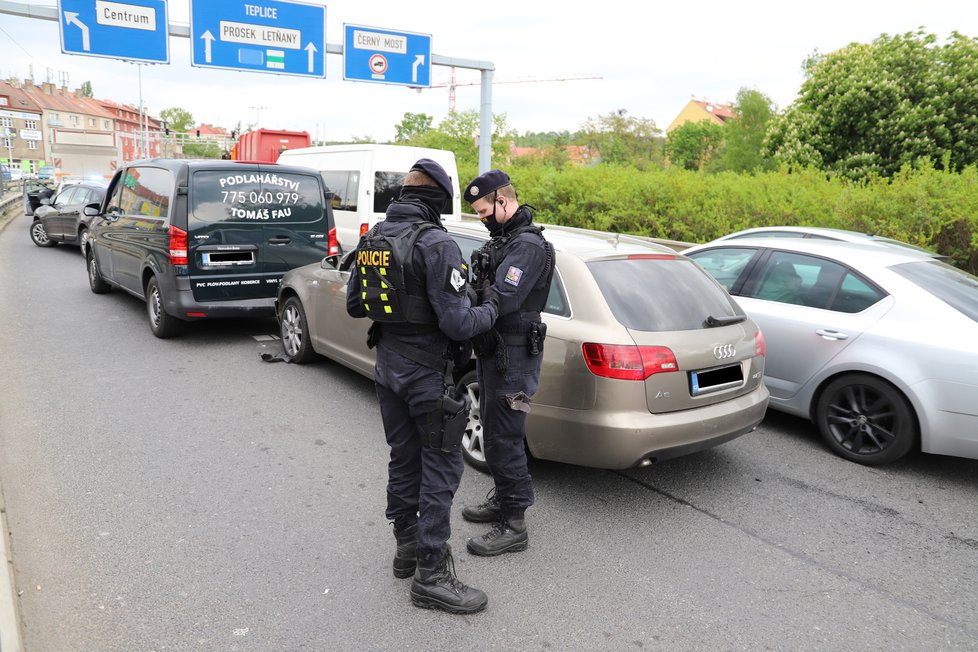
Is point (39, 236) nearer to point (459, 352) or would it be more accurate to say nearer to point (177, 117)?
point (459, 352)

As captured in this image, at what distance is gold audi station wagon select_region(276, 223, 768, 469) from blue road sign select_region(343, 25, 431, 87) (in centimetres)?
1318

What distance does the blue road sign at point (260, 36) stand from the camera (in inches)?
590

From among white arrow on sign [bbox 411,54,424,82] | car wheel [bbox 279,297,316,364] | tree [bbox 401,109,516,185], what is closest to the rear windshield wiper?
car wheel [bbox 279,297,316,364]

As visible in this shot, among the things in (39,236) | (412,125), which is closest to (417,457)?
(39,236)

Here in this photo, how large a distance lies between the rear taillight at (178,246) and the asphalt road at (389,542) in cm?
175

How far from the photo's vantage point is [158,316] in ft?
24.8

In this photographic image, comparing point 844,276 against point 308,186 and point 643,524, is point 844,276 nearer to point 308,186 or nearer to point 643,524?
point 643,524

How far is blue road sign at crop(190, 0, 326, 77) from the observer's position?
14992 mm

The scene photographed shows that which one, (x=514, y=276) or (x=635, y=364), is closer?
(x=514, y=276)

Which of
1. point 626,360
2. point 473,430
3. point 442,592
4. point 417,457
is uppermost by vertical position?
point 626,360

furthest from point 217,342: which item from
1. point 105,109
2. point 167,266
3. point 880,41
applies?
point 105,109

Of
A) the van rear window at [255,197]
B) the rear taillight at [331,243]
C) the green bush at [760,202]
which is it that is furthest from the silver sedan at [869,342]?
the van rear window at [255,197]

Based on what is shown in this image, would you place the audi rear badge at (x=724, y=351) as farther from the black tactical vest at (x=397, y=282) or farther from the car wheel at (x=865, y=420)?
the black tactical vest at (x=397, y=282)

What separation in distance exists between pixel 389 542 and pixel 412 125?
1608 inches
